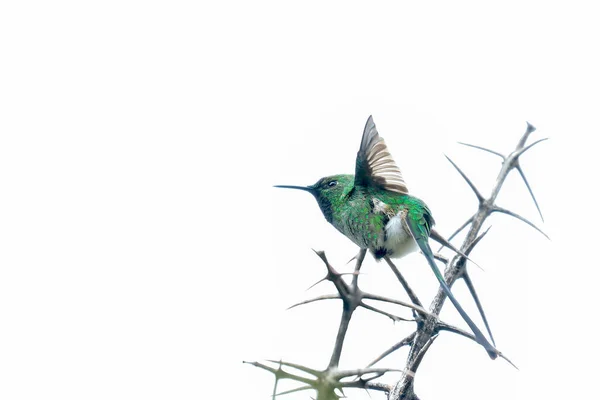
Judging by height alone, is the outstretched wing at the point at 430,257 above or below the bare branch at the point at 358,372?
above

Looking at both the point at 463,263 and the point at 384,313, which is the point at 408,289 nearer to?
the point at 463,263

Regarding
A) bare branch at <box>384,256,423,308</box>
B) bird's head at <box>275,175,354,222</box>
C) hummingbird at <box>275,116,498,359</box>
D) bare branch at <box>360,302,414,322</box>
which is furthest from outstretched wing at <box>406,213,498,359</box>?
bird's head at <box>275,175,354,222</box>

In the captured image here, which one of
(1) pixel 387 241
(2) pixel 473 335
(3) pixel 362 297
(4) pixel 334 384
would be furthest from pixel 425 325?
(1) pixel 387 241

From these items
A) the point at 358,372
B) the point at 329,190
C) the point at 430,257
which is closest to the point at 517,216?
the point at 430,257

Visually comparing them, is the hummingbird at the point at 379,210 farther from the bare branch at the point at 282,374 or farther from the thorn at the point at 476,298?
the bare branch at the point at 282,374

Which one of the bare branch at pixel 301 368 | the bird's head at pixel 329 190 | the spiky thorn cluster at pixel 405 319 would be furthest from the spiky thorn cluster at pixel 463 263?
the bird's head at pixel 329 190

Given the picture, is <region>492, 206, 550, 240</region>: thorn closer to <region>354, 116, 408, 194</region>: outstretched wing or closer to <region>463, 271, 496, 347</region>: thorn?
<region>463, 271, 496, 347</region>: thorn

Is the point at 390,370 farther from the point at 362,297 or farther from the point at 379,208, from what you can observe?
the point at 379,208
